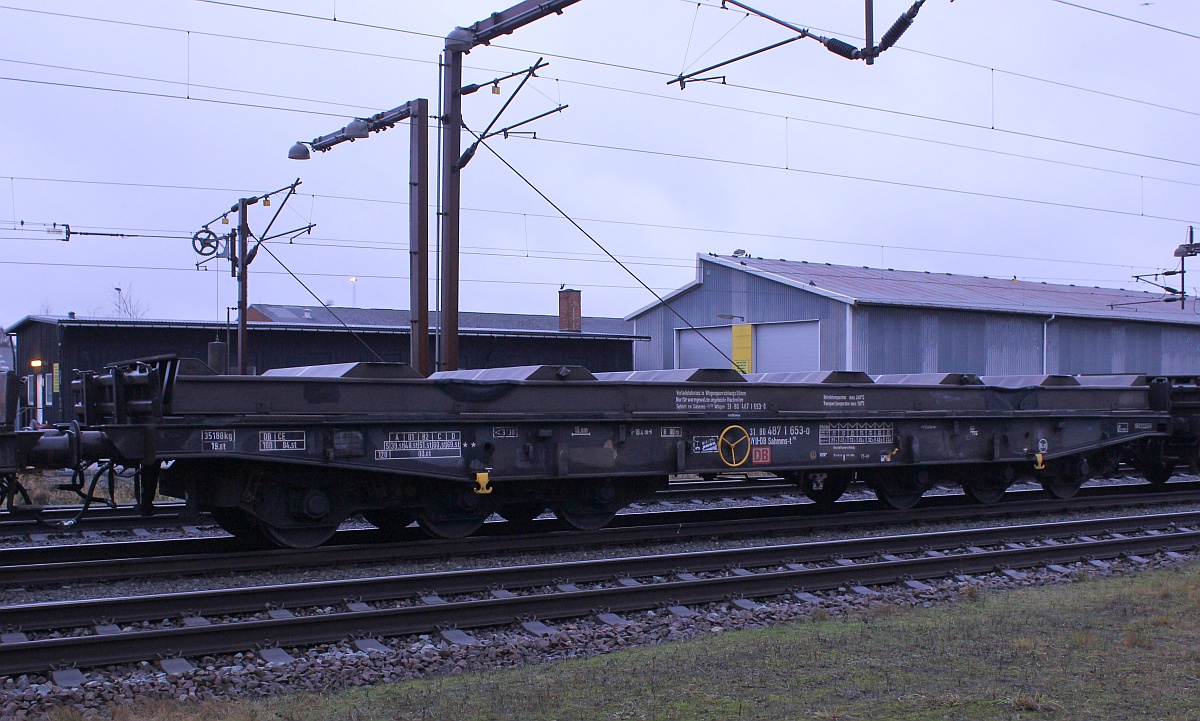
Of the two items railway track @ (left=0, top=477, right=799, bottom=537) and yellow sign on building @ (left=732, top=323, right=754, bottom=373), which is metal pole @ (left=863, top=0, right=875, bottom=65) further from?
yellow sign on building @ (left=732, top=323, right=754, bottom=373)

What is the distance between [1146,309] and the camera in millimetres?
47406

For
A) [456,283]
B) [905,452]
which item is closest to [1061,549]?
[905,452]

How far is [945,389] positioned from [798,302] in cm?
1940

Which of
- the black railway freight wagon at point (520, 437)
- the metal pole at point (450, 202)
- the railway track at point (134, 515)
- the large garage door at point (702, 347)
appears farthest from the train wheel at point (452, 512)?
the large garage door at point (702, 347)

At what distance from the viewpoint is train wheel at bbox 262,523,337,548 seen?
9.81 m

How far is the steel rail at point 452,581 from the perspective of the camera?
23.8ft

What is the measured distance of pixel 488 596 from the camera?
27.5 feet

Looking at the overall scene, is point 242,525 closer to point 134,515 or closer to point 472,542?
point 472,542

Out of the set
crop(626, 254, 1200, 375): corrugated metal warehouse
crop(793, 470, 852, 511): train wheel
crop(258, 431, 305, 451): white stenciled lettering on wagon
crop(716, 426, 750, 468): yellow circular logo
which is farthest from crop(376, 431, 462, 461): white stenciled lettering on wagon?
crop(626, 254, 1200, 375): corrugated metal warehouse

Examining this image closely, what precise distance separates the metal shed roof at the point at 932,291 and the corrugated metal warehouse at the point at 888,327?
0.28 ft

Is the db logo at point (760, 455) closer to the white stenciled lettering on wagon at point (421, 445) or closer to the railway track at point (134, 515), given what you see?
the railway track at point (134, 515)

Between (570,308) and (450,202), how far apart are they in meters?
24.2

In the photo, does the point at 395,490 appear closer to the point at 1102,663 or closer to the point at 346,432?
the point at 346,432

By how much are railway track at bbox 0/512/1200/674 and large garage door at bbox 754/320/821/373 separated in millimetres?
21306
